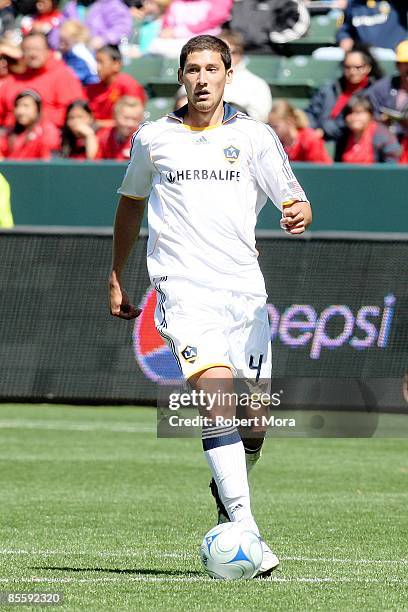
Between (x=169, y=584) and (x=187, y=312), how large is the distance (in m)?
1.11

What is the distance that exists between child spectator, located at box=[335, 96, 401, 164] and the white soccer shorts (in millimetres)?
9084

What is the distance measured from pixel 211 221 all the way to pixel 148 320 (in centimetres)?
704

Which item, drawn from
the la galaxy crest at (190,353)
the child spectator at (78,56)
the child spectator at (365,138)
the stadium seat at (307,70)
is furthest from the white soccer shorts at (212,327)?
the child spectator at (78,56)

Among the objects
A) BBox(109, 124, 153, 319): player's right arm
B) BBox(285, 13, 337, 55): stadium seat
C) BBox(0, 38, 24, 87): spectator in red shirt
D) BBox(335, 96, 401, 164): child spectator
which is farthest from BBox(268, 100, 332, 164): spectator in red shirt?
BBox(109, 124, 153, 319): player's right arm

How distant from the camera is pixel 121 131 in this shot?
1577 centimetres

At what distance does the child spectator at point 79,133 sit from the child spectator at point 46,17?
386 cm

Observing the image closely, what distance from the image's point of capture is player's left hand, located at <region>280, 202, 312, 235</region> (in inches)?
228

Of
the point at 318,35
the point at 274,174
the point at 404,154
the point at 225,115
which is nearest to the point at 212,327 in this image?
the point at 274,174

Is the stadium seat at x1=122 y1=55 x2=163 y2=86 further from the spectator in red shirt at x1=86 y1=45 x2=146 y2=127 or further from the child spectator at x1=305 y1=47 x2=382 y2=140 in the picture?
the child spectator at x1=305 y1=47 x2=382 y2=140

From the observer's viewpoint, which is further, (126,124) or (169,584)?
(126,124)

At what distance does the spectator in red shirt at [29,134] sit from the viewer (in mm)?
15727

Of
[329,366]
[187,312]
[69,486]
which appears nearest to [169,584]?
[187,312]

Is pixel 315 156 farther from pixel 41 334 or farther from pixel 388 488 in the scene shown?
pixel 388 488

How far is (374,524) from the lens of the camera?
24.8ft
